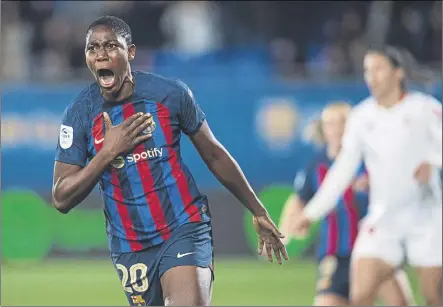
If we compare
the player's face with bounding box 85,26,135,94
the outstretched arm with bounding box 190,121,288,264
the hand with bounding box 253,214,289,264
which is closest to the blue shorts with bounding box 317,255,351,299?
the hand with bounding box 253,214,289,264

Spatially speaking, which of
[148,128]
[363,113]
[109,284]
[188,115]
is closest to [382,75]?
[363,113]

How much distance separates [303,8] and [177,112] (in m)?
7.98

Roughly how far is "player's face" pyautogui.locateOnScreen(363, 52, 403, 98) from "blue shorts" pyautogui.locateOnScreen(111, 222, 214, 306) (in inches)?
110

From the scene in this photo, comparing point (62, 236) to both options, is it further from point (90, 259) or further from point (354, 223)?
point (354, 223)

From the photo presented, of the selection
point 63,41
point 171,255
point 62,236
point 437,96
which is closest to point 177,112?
point 171,255

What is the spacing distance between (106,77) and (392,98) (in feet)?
10.8

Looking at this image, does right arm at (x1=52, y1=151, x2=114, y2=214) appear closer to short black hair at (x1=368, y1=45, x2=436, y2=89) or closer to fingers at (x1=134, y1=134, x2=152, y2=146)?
fingers at (x1=134, y1=134, x2=152, y2=146)

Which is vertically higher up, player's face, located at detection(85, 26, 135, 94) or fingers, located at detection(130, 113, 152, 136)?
player's face, located at detection(85, 26, 135, 94)

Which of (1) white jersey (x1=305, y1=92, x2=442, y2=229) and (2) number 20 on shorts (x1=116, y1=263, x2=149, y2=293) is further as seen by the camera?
(1) white jersey (x1=305, y1=92, x2=442, y2=229)

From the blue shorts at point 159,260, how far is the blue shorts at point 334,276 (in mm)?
2816

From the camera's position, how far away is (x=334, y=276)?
27.1 feet

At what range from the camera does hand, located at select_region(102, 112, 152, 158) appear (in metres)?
5.16

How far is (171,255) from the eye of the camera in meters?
5.37

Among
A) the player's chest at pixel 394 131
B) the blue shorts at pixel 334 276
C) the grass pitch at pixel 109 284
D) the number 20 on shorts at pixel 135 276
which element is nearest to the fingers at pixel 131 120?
the number 20 on shorts at pixel 135 276
